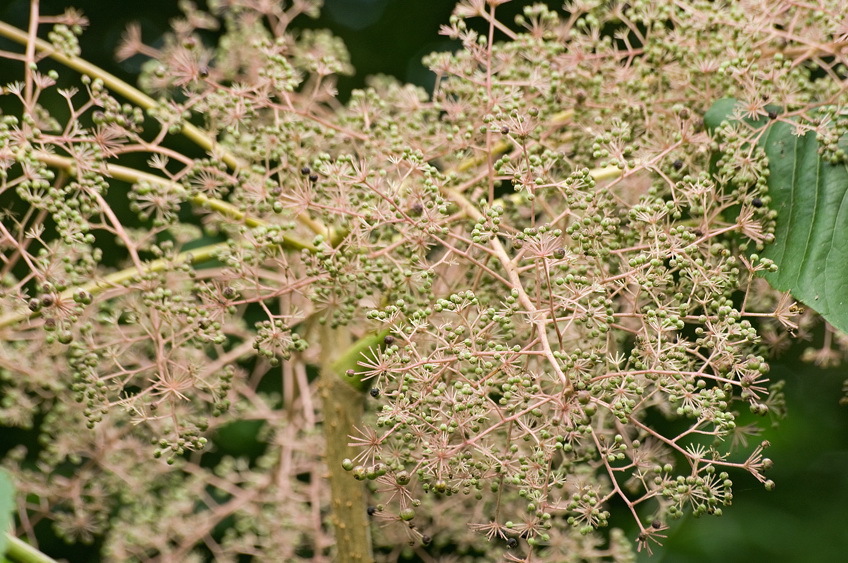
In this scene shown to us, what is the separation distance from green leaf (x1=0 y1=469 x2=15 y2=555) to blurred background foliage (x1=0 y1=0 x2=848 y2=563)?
1987 millimetres

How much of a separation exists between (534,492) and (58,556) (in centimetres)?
312

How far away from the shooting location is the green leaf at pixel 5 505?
1.26 metres

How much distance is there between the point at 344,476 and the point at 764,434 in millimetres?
1599

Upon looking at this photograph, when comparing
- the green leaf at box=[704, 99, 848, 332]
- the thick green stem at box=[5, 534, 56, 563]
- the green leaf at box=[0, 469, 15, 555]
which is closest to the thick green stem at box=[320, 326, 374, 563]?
the thick green stem at box=[5, 534, 56, 563]

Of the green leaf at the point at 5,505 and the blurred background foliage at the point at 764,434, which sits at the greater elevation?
the blurred background foliage at the point at 764,434

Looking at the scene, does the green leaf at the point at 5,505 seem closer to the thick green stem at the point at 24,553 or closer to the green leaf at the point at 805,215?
the thick green stem at the point at 24,553

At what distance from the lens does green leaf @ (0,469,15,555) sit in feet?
4.13

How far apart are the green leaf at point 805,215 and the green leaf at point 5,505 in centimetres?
134

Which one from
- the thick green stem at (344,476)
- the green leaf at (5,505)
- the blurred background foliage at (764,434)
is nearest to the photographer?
the green leaf at (5,505)

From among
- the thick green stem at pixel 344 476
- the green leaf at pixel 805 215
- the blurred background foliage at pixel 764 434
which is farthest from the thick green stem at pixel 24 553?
the blurred background foliage at pixel 764 434

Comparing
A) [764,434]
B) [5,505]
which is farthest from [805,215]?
[5,505]

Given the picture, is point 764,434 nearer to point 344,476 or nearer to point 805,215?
point 805,215

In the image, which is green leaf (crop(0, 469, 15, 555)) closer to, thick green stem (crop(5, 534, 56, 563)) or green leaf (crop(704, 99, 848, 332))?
thick green stem (crop(5, 534, 56, 563))

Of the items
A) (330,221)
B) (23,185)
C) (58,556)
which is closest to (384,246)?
(330,221)
